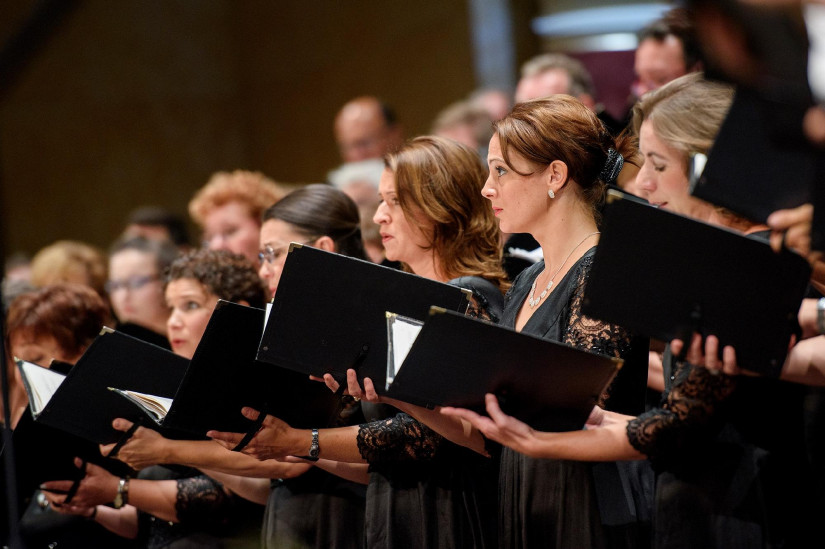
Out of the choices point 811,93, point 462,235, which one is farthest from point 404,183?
point 811,93

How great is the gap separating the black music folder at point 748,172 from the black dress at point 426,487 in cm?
86

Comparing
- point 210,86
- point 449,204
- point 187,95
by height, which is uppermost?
point 210,86

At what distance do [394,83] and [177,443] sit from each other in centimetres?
476

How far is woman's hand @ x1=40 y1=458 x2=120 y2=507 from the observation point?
3.21 metres

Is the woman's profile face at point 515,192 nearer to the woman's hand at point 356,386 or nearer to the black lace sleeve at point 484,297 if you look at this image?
the black lace sleeve at point 484,297

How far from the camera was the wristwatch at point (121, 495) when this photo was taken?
3.23 metres

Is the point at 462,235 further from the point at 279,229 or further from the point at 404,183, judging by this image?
the point at 279,229

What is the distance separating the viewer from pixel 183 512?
3221 mm

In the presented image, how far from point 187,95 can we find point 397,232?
18.1ft

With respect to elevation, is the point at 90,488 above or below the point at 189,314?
below

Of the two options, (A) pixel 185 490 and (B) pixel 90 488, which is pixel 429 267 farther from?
(B) pixel 90 488

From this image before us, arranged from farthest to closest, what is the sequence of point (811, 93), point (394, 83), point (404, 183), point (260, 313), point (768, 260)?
point (394, 83) < point (404, 183) < point (260, 313) < point (768, 260) < point (811, 93)

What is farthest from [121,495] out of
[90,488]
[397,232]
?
[397,232]

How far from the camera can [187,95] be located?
8.02 meters
